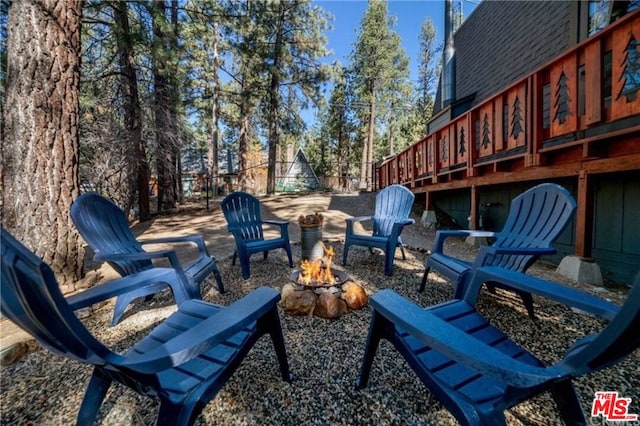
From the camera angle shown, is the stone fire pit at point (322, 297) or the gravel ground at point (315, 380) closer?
the gravel ground at point (315, 380)

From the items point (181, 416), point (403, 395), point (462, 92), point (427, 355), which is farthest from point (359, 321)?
point (462, 92)

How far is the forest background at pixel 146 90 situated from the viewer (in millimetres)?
2479

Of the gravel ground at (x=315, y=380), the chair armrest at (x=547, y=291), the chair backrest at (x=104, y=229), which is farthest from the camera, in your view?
the chair backrest at (x=104, y=229)

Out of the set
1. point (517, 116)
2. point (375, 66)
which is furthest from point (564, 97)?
point (375, 66)

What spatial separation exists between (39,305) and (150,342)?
69 centimetres

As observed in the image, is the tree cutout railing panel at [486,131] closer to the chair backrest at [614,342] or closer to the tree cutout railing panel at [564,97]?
the tree cutout railing panel at [564,97]

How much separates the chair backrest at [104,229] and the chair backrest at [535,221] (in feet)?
9.07

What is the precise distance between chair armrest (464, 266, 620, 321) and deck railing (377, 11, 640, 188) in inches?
80.6

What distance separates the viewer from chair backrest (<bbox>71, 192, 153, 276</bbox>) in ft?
6.76

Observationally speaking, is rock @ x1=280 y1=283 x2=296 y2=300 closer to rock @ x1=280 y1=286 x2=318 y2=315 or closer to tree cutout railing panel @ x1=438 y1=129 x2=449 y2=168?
rock @ x1=280 y1=286 x2=318 y2=315

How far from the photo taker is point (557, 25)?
4645 millimetres

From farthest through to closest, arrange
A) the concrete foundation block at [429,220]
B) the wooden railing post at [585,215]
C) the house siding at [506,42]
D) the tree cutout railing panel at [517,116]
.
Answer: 1. the concrete foundation block at [429,220]
2. the house siding at [506,42]
3. the tree cutout railing panel at [517,116]
4. the wooden railing post at [585,215]

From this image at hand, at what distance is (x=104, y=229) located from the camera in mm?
2258

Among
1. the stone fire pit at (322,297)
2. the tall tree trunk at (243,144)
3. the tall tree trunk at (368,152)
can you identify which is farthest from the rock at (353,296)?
the tall tree trunk at (368,152)
